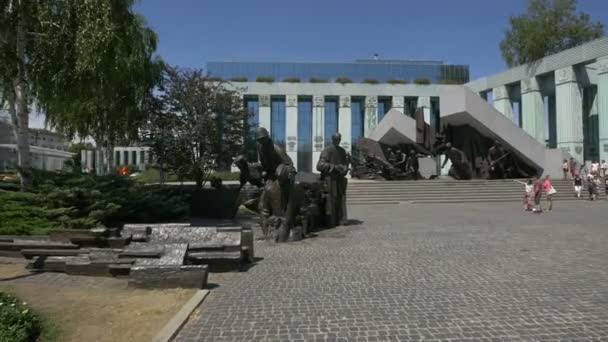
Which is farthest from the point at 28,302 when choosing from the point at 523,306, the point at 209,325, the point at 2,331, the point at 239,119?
the point at 239,119

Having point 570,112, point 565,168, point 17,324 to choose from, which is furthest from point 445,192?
point 17,324

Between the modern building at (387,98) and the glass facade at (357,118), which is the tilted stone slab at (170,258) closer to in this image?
the modern building at (387,98)

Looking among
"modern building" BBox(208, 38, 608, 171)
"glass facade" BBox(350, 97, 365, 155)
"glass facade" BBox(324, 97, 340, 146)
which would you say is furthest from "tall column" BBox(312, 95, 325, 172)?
"glass facade" BBox(350, 97, 365, 155)

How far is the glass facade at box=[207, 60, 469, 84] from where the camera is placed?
61344 millimetres

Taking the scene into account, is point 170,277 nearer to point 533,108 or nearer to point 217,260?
point 217,260

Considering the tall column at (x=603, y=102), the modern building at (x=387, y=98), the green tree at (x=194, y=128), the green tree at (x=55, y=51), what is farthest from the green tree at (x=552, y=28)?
the green tree at (x=55, y=51)

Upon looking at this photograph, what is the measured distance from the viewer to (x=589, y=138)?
42.3 m

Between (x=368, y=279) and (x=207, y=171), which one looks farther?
(x=207, y=171)

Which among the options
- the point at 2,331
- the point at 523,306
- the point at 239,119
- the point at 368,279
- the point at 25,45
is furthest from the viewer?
the point at 239,119

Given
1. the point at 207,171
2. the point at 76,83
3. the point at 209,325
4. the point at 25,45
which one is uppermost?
the point at 25,45

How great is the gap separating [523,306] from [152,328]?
12.9 ft

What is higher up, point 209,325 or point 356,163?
point 356,163

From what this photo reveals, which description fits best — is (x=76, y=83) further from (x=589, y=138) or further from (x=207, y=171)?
(x=589, y=138)

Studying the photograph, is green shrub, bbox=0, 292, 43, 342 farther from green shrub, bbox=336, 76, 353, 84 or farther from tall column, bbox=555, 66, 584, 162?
green shrub, bbox=336, 76, 353, 84
